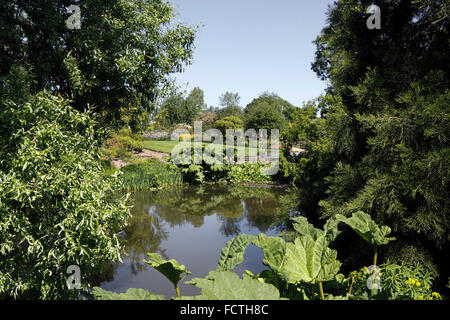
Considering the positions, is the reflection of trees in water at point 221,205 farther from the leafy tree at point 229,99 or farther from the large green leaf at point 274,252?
the leafy tree at point 229,99

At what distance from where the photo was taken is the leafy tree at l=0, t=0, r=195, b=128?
→ 4.23 m

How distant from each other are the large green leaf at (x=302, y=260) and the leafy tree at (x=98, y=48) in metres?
3.55

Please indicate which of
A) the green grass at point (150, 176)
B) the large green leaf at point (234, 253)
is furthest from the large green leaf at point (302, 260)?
the green grass at point (150, 176)

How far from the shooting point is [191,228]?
749 centimetres

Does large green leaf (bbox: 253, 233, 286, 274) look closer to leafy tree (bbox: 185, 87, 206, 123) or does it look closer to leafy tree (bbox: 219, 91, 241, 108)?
leafy tree (bbox: 185, 87, 206, 123)

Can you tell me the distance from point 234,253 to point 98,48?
13.2ft

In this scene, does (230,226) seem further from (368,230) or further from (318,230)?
(368,230)

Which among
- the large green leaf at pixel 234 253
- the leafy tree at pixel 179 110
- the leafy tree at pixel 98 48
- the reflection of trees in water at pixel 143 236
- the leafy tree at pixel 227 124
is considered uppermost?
the leafy tree at pixel 179 110

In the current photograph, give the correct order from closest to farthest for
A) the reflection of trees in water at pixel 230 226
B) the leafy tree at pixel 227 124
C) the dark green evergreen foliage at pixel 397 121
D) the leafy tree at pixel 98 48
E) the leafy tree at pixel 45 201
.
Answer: the dark green evergreen foliage at pixel 397 121
the leafy tree at pixel 45 201
the leafy tree at pixel 98 48
the reflection of trees in water at pixel 230 226
the leafy tree at pixel 227 124

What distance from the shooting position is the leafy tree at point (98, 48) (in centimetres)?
423

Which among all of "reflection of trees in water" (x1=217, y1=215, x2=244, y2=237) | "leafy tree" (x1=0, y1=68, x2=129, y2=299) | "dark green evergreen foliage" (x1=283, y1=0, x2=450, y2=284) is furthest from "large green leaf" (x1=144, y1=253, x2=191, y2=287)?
"reflection of trees in water" (x1=217, y1=215, x2=244, y2=237)
